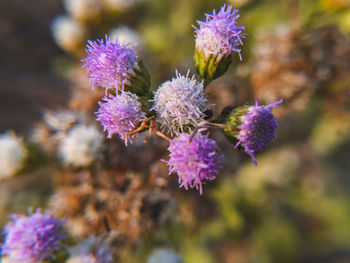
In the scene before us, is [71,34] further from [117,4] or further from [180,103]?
[180,103]

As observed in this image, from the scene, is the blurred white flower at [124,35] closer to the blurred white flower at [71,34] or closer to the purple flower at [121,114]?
the blurred white flower at [71,34]

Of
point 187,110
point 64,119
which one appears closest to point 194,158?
point 187,110

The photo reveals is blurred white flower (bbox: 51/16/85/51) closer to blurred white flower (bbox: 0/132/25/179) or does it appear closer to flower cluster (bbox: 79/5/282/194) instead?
blurred white flower (bbox: 0/132/25/179)

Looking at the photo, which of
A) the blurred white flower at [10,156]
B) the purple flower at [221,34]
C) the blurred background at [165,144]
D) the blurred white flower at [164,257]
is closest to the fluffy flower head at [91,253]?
the blurred background at [165,144]

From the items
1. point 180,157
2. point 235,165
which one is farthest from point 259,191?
point 180,157

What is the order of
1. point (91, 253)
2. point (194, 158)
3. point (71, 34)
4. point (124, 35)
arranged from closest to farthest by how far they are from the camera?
point (194, 158), point (91, 253), point (124, 35), point (71, 34)

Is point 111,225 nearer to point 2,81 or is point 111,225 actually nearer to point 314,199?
point 2,81

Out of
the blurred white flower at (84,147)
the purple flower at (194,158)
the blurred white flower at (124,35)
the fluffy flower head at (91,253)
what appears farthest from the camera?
the blurred white flower at (124,35)
